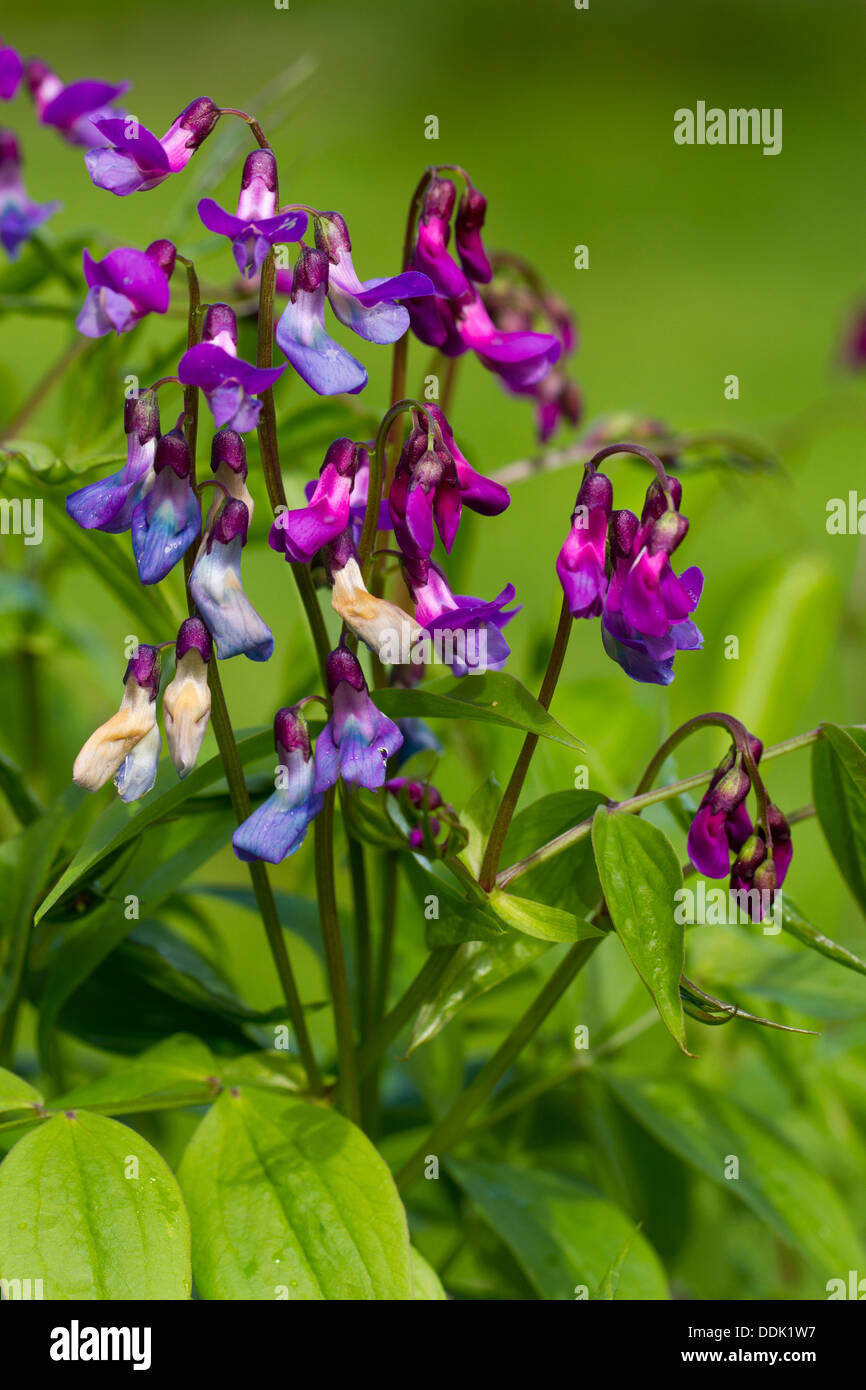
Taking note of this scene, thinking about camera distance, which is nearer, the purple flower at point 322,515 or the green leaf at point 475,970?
the purple flower at point 322,515

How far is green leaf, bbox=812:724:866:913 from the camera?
2.19ft

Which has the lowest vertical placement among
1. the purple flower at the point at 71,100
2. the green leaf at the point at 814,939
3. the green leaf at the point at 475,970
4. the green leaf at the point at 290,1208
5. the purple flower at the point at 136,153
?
the green leaf at the point at 290,1208

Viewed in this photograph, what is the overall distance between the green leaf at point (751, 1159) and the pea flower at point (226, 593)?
463mm

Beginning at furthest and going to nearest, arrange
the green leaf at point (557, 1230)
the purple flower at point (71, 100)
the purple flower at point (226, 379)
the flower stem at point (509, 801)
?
the purple flower at point (71, 100) < the green leaf at point (557, 1230) < the flower stem at point (509, 801) < the purple flower at point (226, 379)

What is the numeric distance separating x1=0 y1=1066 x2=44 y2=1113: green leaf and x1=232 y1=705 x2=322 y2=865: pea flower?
0.19m

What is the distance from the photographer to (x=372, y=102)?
676cm

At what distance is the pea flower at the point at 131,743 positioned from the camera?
59 cm

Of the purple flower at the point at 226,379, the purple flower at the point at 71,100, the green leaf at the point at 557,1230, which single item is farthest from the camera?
the purple flower at the point at 71,100

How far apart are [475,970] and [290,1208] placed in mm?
145

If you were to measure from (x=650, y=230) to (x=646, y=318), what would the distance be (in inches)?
48.9

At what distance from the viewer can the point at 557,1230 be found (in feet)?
2.58

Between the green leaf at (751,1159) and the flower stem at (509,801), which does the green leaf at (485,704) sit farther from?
the green leaf at (751,1159)

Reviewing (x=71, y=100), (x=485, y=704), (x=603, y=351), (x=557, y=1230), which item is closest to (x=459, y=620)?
(x=485, y=704)

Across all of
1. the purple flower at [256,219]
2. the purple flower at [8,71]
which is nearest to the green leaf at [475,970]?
the purple flower at [256,219]
